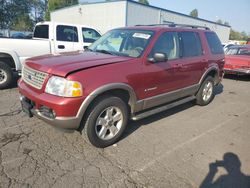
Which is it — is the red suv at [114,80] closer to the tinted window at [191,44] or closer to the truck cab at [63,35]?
the tinted window at [191,44]

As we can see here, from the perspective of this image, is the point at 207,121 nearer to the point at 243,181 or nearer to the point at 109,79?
the point at 243,181

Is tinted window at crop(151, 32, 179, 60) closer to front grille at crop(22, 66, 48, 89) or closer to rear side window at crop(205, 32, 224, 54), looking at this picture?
rear side window at crop(205, 32, 224, 54)

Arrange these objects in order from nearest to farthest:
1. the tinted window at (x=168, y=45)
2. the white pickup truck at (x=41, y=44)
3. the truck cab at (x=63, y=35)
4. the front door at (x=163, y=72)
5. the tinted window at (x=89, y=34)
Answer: the front door at (x=163, y=72), the tinted window at (x=168, y=45), the white pickup truck at (x=41, y=44), the truck cab at (x=63, y=35), the tinted window at (x=89, y=34)

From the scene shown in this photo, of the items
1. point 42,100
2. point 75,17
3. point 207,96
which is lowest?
point 207,96

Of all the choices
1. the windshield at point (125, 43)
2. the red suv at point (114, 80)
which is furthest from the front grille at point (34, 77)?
the windshield at point (125, 43)

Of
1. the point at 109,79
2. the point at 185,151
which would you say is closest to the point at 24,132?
the point at 109,79

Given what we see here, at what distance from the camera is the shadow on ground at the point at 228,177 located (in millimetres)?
2805

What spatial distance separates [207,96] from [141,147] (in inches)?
127

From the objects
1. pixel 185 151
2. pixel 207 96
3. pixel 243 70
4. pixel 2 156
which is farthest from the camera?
pixel 243 70

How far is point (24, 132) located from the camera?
381 centimetres

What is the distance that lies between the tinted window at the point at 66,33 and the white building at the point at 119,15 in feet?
41.1

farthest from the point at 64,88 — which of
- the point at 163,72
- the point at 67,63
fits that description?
the point at 163,72

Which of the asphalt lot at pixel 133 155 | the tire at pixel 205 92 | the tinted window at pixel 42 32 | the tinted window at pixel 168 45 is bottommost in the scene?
the asphalt lot at pixel 133 155

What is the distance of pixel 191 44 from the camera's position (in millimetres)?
4902
